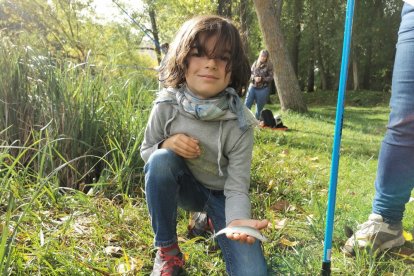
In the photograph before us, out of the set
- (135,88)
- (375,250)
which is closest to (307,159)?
(135,88)

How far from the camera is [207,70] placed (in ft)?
4.95

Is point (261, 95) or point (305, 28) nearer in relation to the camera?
point (261, 95)

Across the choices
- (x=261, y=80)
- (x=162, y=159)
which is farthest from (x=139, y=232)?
(x=261, y=80)

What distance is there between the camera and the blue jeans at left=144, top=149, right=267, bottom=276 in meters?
1.42

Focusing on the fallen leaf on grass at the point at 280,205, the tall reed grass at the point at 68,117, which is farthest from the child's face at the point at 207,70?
the fallen leaf on grass at the point at 280,205

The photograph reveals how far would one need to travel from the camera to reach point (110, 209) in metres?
1.94

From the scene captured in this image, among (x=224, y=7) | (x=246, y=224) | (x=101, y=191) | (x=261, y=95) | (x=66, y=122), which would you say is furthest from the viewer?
(x=224, y=7)

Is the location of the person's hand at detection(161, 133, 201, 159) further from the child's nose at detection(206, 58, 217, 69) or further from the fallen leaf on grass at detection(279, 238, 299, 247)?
the fallen leaf on grass at detection(279, 238, 299, 247)

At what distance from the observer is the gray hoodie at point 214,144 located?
1.51 metres

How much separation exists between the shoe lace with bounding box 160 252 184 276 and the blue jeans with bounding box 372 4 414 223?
896mm

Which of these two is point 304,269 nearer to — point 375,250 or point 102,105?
point 375,250

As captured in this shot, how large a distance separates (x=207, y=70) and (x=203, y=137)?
276mm

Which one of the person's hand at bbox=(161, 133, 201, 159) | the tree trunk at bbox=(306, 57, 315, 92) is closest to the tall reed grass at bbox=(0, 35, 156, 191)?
the person's hand at bbox=(161, 133, 201, 159)

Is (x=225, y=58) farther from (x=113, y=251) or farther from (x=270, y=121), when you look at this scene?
(x=270, y=121)
